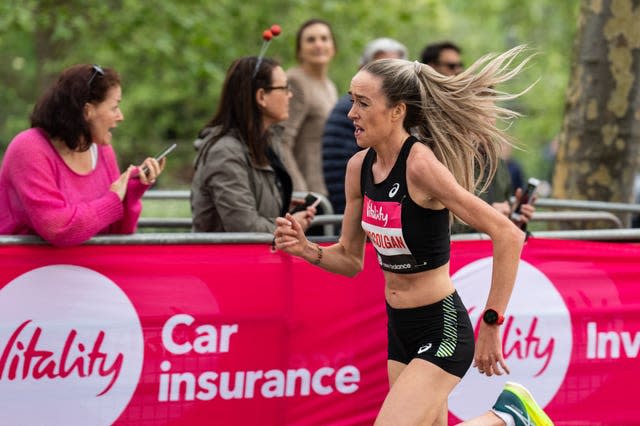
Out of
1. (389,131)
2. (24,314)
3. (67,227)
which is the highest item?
(389,131)

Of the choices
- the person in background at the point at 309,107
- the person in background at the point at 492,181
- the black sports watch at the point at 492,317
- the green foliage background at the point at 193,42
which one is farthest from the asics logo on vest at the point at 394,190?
the green foliage background at the point at 193,42

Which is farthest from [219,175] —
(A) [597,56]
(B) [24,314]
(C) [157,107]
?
(C) [157,107]

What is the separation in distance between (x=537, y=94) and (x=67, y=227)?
31.0m

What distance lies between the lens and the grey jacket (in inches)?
213

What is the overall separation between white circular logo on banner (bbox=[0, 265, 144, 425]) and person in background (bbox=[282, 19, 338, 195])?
8.34 ft

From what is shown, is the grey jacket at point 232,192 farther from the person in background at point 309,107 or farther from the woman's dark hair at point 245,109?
the person in background at point 309,107

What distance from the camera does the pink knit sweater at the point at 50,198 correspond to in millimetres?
4816

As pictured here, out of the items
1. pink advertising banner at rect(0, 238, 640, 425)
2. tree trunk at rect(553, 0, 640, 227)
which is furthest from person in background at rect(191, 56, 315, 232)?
tree trunk at rect(553, 0, 640, 227)

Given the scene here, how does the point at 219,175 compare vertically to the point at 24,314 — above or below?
above

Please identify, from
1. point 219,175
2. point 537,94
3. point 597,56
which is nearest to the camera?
point 219,175

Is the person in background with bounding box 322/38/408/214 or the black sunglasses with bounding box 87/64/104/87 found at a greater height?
the black sunglasses with bounding box 87/64/104/87

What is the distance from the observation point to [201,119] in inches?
1215

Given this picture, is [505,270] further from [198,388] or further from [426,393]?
[198,388]

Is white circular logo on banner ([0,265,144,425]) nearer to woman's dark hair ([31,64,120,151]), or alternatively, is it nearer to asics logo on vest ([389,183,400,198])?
woman's dark hair ([31,64,120,151])
